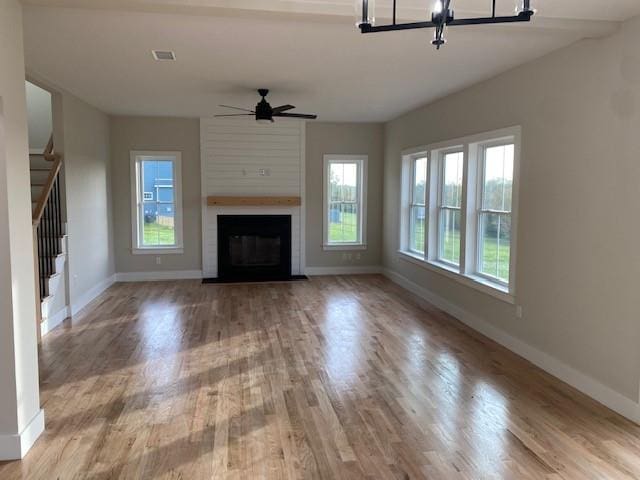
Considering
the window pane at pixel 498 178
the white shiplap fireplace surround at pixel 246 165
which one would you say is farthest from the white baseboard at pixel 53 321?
the window pane at pixel 498 178

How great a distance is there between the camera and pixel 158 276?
798 centimetres

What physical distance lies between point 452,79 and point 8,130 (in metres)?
4.02

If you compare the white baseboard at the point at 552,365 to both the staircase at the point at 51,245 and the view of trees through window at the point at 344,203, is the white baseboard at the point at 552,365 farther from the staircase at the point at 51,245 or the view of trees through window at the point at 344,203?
the staircase at the point at 51,245

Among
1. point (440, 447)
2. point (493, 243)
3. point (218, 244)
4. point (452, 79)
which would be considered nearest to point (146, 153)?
point (218, 244)

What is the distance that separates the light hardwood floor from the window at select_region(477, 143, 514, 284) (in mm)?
776

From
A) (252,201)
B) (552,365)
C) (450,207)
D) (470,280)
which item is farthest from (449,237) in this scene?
(252,201)

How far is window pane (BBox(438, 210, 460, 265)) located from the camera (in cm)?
597

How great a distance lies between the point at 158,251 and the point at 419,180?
171 inches

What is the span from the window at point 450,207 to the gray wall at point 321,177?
2191 millimetres

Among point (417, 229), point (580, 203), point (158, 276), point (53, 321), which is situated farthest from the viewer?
point (158, 276)

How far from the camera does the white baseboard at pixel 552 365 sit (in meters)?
3.29

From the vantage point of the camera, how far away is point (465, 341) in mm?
4828

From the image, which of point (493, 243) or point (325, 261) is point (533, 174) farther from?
point (325, 261)

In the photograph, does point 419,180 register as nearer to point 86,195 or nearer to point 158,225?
point 158,225
